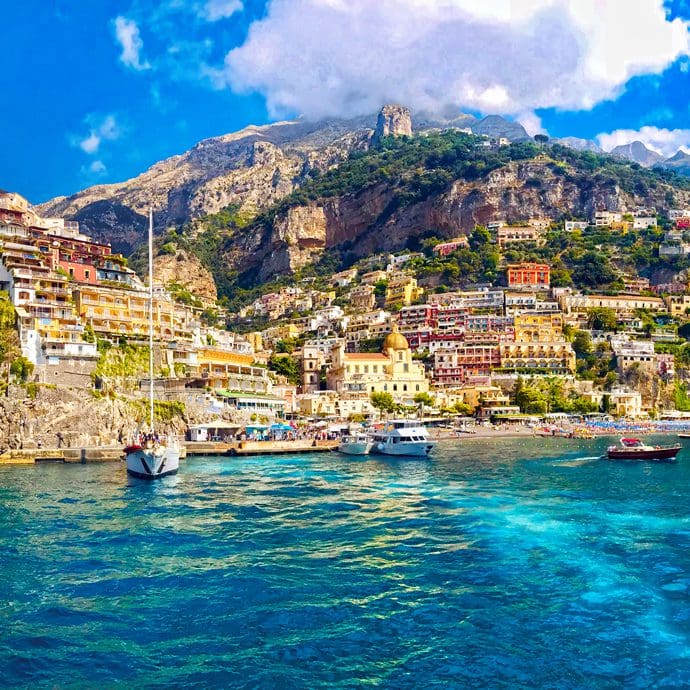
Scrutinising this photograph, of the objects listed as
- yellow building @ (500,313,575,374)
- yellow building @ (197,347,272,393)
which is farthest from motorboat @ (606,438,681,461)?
yellow building @ (500,313,575,374)

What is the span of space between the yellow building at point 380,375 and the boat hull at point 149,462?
53.6 metres

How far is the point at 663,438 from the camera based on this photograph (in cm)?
7288

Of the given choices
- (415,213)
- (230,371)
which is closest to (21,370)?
(230,371)

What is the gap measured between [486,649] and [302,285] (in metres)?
144

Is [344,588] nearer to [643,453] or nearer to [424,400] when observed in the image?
[643,453]

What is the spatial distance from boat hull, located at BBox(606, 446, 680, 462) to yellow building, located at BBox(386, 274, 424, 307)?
249 ft

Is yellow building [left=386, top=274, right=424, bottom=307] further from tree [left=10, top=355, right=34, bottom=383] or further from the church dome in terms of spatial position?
tree [left=10, top=355, right=34, bottom=383]

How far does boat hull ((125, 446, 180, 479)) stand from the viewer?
127 ft

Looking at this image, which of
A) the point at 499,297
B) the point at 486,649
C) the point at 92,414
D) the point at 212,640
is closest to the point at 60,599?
the point at 212,640

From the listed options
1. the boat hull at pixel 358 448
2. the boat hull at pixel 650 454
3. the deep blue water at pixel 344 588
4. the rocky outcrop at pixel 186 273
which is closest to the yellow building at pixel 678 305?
the boat hull at pixel 650 454

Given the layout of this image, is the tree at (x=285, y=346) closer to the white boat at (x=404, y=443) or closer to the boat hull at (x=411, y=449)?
the white boat at (x=404, y=443)

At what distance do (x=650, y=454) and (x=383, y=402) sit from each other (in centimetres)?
4155

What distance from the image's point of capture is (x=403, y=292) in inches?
5069

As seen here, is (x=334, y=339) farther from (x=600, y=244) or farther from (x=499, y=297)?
(x=600, y=244)
